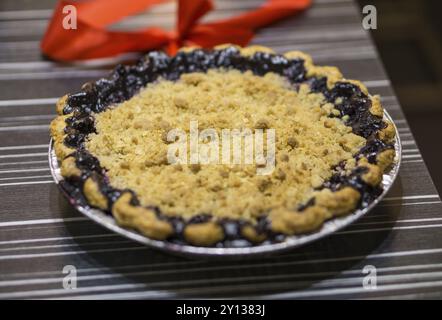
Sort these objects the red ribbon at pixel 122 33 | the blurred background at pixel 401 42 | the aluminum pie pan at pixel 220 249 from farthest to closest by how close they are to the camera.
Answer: the blurred background at pixel 401 42
the red ribbon at pixel 122 33
the aluminum pie pan at pixel 220 249

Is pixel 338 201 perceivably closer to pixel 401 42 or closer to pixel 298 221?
pixel 298 221

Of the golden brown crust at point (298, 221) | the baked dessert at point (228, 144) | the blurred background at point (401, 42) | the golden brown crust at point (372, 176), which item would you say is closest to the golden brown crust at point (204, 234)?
the baked dessert at point (228, 144)

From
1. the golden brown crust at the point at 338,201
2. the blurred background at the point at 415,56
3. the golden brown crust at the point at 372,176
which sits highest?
the blurred background at the point at 415,56

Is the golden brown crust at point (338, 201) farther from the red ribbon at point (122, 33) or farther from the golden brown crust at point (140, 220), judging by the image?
the red ribbon at point (122, 33)

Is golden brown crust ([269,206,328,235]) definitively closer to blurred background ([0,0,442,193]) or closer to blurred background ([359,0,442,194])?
blurred background ([0,0,442,193])

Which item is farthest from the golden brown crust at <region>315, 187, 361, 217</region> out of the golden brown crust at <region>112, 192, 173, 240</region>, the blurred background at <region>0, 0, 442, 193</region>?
the blurred background at <region>0, 0, 442, 193</region>

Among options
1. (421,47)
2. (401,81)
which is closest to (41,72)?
(401,81)

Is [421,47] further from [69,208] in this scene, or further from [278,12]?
[69,208]
